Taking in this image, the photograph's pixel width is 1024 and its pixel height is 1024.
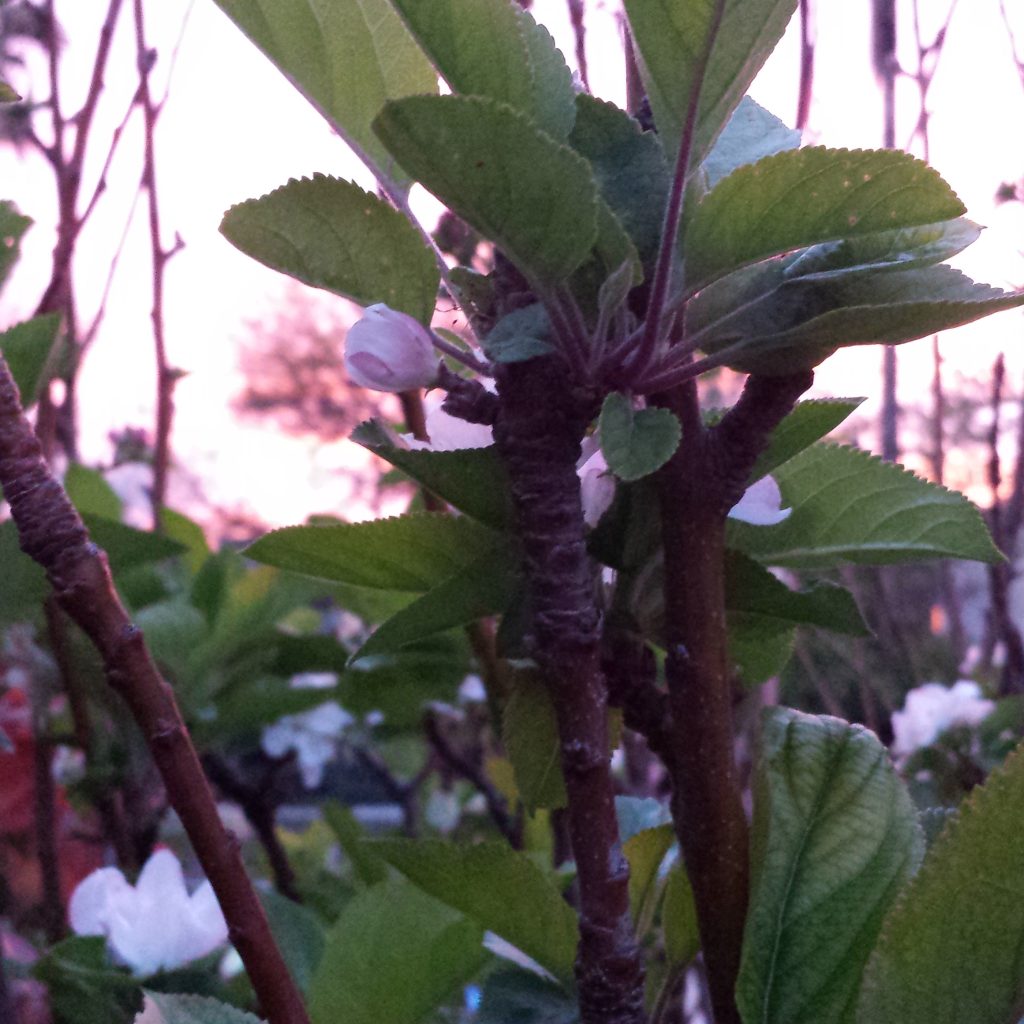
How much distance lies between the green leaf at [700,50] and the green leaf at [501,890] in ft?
0.73

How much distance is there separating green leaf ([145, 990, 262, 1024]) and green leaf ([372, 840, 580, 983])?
2.6 inches

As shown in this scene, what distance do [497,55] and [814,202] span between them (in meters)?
0.09

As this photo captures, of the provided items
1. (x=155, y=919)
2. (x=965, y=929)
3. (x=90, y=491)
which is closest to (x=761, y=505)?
(x=965, y=929)

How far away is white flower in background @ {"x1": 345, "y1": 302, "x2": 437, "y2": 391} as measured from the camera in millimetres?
284

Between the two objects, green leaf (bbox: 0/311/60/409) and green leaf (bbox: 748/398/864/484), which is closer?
green leaf (bbox: 748/398/864/484)

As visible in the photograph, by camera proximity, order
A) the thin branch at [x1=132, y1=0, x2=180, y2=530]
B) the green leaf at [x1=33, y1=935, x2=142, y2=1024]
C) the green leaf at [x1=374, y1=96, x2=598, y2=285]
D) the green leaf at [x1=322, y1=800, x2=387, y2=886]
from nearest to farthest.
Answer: the green leaf at [x1=374, y1=96, x2=598, y2=285], the green leaf at [x1=33, y1=935, x2=142, y2=1024], the green leaf at [x1=322, y1=800, x2=387, y2=886], the thin branch at [x1=132, y1=0, x2=180, y2=530]

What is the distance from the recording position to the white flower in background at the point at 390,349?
284 mm

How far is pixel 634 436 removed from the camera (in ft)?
0.89

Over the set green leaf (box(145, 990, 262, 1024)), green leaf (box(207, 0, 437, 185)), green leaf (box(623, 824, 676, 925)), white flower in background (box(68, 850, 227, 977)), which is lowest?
white flower in background (box(68, 850, 227, 977))

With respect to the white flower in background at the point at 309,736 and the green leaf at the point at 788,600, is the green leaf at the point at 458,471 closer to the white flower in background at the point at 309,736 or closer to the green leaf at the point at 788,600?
the green leaf at the point at 788,600

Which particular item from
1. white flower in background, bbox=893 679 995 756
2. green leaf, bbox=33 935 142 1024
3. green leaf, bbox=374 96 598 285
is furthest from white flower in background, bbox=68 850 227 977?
white flower in background, bbox=893 679 995 756

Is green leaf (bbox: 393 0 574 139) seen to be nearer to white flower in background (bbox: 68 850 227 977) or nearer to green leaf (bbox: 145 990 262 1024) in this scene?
green leaf (bbox: 145 990 262 1024)

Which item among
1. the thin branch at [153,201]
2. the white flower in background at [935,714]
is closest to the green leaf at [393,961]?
the thin branch at [153,201]

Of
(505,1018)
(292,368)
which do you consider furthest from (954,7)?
(292,368)
